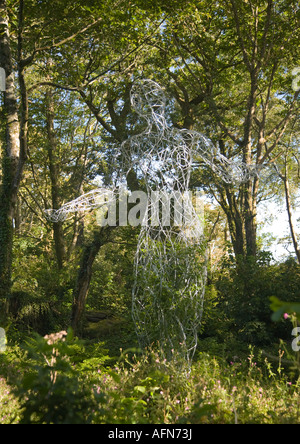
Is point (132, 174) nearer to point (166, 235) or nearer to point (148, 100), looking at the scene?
point (148, 100)

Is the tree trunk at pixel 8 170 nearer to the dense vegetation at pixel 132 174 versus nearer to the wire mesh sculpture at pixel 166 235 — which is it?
the dense vegetation at pixel 132 174

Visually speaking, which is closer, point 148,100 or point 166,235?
point 166,235

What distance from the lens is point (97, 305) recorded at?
1041cm

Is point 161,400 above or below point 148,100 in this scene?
below

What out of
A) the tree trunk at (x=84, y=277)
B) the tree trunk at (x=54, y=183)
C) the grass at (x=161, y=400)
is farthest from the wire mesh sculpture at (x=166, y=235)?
the tree trunk at (x=54, y=183)

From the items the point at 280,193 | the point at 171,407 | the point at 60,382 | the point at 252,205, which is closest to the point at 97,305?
the point at 252,205

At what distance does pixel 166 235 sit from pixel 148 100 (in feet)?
5.56

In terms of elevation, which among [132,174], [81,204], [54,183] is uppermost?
[54,183]

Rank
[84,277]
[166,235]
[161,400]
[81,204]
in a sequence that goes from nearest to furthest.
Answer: [161,400] → [166,235] → [81,204] → [84,277]

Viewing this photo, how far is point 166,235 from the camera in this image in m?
4.55

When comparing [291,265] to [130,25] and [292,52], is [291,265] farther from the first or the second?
[130,25]

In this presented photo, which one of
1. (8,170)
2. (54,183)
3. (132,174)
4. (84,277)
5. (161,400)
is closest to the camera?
(161,400)

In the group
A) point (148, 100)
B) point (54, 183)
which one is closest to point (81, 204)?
point (148, 100)

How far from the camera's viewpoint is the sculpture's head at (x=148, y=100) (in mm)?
4707
